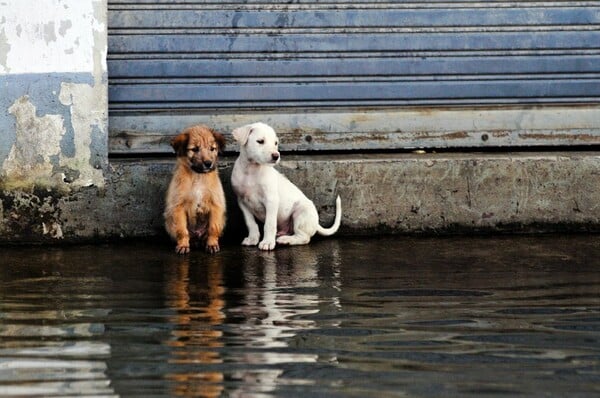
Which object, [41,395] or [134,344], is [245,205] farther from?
[41,395]

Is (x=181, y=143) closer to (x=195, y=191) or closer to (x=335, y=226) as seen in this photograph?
(x=195, y=191)

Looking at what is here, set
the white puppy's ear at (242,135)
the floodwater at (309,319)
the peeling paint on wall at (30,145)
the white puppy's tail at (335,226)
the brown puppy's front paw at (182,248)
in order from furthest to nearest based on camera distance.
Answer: the white puppy's tail at (335,226) → the peeling paint on wall at (30,145) → the white puppy's ear at (242,135) → the brown puppy's front paw at (182,248) → the floodwater at (309,319)

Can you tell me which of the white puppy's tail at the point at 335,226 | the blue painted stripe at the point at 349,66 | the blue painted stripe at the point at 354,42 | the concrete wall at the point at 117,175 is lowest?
the white puppy's tail at the point at 335,226

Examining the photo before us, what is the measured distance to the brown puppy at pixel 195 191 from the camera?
8.95m

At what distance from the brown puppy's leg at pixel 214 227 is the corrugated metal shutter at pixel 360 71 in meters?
0.78

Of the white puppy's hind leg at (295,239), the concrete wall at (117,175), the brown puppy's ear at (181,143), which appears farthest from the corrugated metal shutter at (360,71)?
the white puppy's hind leg at (295,239)

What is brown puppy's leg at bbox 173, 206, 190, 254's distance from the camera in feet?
29.4

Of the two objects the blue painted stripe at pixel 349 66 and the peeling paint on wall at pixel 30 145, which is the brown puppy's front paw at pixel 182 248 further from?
the blue painted stripe at pixel 349 66

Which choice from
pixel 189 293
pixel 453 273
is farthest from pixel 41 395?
pixel 453 273

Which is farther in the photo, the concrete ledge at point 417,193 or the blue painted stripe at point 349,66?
the blue painted stripe at point 349,66

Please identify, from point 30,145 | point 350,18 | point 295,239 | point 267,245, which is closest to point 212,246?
point 267,245

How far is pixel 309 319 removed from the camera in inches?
259

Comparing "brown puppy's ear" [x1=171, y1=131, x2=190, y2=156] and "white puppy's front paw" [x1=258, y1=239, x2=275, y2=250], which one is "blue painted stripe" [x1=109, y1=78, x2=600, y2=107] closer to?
"brown puppy's ear" [x1=171, y1=131, x2=190, y2=156]

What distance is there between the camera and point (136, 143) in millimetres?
9586
